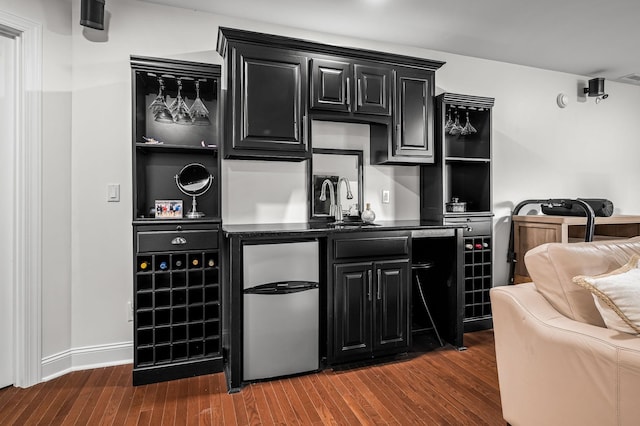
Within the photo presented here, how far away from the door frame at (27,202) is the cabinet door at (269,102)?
1.25 meters

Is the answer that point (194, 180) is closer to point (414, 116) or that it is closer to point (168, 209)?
point (168, 209)

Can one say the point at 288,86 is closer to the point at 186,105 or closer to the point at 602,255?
the point at 186,105

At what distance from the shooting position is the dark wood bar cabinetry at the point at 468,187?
333cm

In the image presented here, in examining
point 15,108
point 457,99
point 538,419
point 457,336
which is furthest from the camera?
point 457,99

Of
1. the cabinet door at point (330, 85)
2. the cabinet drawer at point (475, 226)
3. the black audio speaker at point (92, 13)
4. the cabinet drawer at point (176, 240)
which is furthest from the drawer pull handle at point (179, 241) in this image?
the cabinet drawer at point (475, 226)

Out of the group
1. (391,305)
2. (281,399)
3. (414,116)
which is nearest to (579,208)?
(414,116)

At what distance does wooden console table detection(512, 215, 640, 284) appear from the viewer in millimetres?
3477

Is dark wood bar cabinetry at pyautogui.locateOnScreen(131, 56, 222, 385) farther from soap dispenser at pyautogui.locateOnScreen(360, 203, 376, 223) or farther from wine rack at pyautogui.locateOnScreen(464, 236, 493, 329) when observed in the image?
wine rack at pyautogui.locateOnScreen(464, 236, 493, 329)

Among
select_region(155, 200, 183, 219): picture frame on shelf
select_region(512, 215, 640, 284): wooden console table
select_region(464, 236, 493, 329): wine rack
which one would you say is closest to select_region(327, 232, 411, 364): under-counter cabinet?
select_region(464, 236, 493, 329): wine rack

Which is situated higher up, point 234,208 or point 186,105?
point 186,105

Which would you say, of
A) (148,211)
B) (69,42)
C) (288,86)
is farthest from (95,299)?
(288,86)

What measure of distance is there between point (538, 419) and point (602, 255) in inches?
30.1

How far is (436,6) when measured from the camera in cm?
283

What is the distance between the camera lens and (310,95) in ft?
9.14
